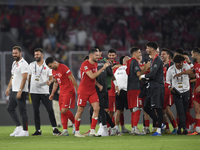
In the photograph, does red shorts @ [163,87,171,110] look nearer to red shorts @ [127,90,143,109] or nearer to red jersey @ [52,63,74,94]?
red shorts @ [127,90,143,109]

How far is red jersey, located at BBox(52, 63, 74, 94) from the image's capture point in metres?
9.38

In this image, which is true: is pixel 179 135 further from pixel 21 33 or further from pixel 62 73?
pixel 21 33

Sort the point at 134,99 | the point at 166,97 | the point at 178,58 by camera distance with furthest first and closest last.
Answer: the point at 166,97, the point at 178,58, the point at 134,99

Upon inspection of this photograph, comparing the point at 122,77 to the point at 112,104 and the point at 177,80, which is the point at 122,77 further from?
the point at 177,80

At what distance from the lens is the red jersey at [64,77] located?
9.38 metres

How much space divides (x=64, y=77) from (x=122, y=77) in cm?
175

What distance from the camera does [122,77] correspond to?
10.1 meters

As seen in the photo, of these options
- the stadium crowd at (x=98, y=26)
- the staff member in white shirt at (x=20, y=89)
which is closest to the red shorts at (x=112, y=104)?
the staff member in white shirt at (x=20, y=89)

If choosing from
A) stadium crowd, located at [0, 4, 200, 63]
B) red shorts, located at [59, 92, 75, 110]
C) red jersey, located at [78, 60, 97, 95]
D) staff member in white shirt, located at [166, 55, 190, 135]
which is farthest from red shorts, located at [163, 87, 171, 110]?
stadium crowd, located at [0, 4, 200, 63]

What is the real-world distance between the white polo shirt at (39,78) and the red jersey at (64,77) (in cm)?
65

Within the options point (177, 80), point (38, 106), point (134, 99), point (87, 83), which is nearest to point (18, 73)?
point (38, 106)

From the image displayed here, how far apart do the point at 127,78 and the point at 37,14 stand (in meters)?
13.4

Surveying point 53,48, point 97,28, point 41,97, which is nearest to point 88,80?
point 41,97

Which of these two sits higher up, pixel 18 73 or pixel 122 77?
pixel 18 73
